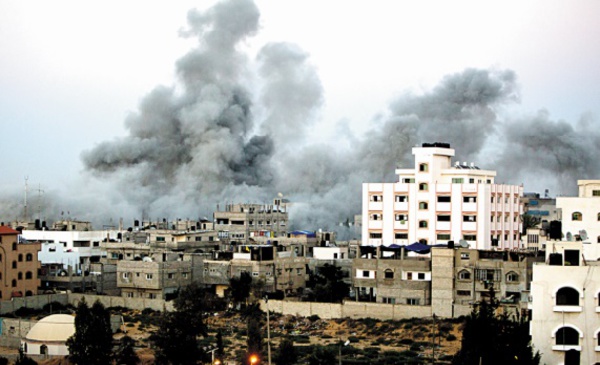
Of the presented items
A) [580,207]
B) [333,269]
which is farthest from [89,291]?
[580,207]

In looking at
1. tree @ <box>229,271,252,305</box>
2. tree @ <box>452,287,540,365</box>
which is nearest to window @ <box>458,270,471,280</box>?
tree @ <box>229,271,252,305</box>

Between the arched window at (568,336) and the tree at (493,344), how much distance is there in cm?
88

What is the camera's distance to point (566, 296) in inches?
1118

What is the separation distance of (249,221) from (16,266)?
22072 mm

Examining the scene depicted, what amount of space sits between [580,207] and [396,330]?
382 inches

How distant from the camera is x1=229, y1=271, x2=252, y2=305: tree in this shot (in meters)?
42.7

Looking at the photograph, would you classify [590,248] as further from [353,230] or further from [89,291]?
[353,230]

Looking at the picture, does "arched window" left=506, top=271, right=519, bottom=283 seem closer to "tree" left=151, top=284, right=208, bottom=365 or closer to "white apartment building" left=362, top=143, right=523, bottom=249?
"white apartment building" left=362, top=143, right=523, bottom=249

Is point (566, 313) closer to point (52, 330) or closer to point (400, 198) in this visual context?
point (52, 330)

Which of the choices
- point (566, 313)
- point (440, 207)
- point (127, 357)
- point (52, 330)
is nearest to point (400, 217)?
point (440, 207)

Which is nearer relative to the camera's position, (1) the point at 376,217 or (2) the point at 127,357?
(2) the point at 127,357

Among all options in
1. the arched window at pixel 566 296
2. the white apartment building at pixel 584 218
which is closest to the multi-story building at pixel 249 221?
the white apartment building at pixel 584 218

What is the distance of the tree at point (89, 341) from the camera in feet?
104

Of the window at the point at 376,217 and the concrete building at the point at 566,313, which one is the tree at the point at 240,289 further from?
the concrete building at the point at 566,313
